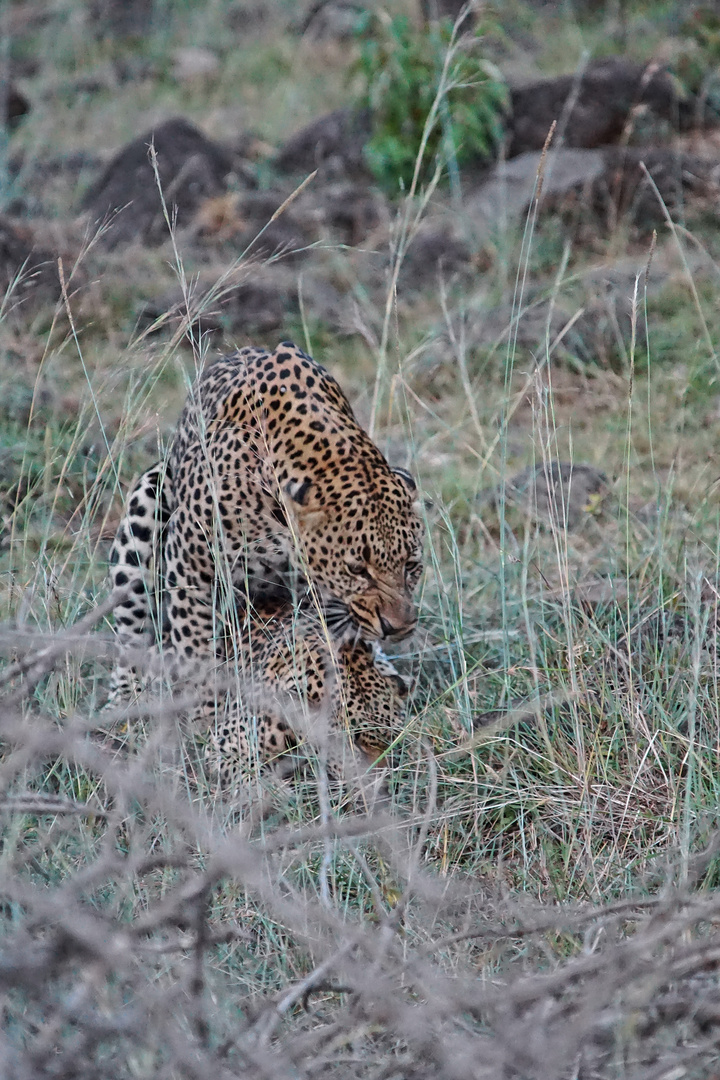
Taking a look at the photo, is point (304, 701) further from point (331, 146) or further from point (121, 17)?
point (121, 17)

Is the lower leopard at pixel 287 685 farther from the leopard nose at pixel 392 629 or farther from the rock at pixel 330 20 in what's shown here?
the rock at pixel 330 20

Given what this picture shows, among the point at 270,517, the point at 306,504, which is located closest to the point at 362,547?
the point at 306,504

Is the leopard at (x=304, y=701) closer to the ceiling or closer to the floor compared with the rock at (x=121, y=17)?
closer to the floor

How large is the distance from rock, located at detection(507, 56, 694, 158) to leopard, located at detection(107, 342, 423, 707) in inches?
180

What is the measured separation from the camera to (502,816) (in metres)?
3.80

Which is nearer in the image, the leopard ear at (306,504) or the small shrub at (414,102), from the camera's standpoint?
the leopard ear at (306,504)

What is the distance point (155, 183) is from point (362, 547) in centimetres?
530

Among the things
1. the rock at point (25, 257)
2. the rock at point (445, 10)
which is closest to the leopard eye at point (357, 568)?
the rock at point (25, 257)

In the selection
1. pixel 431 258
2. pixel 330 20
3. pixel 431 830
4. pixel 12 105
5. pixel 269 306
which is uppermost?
pixel 330 20

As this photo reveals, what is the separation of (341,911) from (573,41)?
9399 millimetres

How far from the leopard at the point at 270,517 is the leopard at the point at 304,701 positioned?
4.5 inches

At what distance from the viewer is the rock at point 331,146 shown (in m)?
9.29

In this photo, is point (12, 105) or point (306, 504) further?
point (12, 105)

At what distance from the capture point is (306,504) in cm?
439
